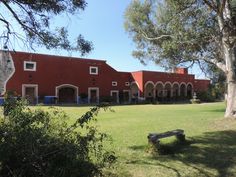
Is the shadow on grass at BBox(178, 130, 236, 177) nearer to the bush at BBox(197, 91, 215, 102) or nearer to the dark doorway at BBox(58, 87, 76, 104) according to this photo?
the dark doorway at BBox(58, 87, 76, 104)

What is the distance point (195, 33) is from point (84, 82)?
74.6 ft

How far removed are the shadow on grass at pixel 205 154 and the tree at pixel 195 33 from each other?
5.26 m

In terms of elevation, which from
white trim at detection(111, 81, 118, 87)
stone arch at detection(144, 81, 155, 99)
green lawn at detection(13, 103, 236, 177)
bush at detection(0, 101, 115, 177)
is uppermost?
white trim at detection(111, 81, 118, 87)

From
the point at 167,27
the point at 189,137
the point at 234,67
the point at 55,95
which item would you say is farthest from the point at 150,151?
the point at 55,95

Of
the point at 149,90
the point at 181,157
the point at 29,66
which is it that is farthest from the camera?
the point at 149,90

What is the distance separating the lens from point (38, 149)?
3.85 m

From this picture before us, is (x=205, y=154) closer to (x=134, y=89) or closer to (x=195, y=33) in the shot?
(x=195, y=33)

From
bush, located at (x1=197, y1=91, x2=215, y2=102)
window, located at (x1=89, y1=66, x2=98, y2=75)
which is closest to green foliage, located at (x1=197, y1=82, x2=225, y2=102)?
bush, located at (x1=197, y1=91, x2=215, y2=102)

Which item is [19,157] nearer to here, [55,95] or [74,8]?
[74,8]

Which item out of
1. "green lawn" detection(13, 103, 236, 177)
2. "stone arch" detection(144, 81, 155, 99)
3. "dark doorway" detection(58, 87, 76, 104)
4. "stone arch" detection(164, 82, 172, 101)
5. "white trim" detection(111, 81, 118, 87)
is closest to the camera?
"green lawn" detection(13, 103, 236, 177)

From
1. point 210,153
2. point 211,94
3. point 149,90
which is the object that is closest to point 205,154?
point 210,153

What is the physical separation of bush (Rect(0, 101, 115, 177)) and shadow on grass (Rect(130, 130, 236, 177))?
2.36m

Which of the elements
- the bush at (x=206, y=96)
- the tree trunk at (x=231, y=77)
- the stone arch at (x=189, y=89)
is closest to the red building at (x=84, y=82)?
the stone arch at (x=189, y=89)

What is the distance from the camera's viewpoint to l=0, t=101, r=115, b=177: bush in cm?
379
